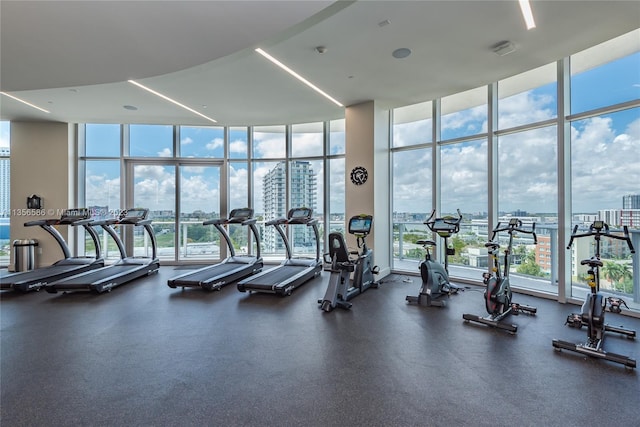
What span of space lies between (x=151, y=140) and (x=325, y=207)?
465 centimetres

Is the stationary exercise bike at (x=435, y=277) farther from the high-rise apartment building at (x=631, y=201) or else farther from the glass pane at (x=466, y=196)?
the high-rise apartment building at (x=631, y=201)

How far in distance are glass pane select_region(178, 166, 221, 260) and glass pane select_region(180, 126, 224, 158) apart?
13.9 inches

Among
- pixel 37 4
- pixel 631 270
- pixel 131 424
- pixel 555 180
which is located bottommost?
pixel 131 424

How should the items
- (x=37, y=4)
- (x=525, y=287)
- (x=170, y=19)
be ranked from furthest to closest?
1. (x=525, y=287)
2. (x=170, y=19)
3. (x=37, y=4)

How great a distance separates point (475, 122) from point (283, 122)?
4081 millimetres

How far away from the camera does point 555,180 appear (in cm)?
468

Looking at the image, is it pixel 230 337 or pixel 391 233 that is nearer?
pixel 230 337

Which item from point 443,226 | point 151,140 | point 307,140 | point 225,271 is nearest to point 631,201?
point 443,226

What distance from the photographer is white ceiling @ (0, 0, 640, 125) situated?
2480 mm

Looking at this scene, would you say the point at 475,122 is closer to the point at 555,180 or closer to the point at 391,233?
the point at 555,180

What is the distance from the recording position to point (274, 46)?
12.5 feet

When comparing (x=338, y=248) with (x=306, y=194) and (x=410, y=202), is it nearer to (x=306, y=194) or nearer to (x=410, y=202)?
(x=410, y=202)

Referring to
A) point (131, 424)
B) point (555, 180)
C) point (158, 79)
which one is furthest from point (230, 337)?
point (555, 180)

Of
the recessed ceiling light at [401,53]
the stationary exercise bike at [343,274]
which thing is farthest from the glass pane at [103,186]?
the recessed ceiling light at [401,53]
